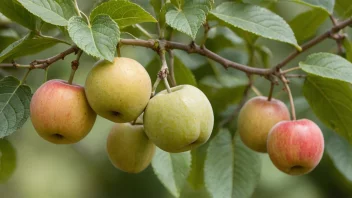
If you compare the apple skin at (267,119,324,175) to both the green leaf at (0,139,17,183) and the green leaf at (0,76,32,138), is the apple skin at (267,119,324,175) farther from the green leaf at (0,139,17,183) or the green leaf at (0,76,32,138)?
the green leaf at (0,139,17,183)

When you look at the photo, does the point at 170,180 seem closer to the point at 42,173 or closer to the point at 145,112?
the point at 145,112

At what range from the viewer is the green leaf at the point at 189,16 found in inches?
54.6

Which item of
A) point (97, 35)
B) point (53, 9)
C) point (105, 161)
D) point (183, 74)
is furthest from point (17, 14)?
point (105, 161)

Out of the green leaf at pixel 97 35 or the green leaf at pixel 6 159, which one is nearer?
the green leaf at pixel 97 35

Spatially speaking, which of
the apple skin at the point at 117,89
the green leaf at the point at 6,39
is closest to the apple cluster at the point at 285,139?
the apple skin at the point at 117,89

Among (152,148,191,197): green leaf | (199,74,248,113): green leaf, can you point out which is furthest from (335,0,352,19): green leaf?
(152,148,191,197): green leaf

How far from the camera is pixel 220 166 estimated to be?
1.88 meters

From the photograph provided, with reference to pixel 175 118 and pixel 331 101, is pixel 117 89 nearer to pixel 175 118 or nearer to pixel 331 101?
pixel 175 118

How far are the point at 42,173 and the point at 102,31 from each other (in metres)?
2.56

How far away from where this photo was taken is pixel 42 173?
370 centimetres

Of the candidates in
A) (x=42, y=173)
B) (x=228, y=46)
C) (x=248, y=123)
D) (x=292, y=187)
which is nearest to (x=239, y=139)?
(x=248, y=123)

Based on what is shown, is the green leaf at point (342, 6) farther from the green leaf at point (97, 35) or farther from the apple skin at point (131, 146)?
the green leaf at point (97, 35)

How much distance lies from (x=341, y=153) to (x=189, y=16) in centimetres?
86

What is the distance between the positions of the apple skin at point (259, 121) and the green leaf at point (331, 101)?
0.34 ft
